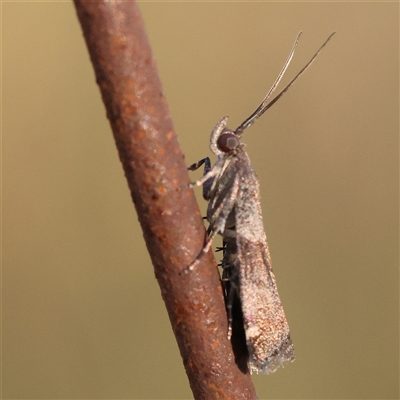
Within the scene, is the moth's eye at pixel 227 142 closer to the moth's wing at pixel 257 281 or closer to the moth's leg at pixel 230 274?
the moth's wing at pixel 257 281

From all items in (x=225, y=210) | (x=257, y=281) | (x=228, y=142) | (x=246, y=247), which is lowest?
(x=257, y=281)

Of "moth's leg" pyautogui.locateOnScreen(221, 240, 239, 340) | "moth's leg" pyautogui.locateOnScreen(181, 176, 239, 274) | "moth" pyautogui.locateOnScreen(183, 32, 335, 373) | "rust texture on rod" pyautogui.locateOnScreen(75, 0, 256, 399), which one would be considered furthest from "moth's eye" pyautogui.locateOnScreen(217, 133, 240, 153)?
"rust texture on rod" pyautogui.locateOnScreen(75, 0, 256, 399)

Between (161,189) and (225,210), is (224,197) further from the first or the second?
(161,189)

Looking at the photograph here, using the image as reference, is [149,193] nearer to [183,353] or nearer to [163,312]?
[183,353]

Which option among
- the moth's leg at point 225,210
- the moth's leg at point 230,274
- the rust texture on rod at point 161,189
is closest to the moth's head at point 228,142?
the moth's leg at point 225,210

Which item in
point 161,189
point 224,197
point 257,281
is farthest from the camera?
point 224,197

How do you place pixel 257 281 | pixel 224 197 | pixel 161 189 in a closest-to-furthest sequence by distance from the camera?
pixel 161 189, pixel 257 281, pixel 224 197

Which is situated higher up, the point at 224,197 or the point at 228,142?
the point at 228,142

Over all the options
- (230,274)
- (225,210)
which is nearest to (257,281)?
(230,274)
